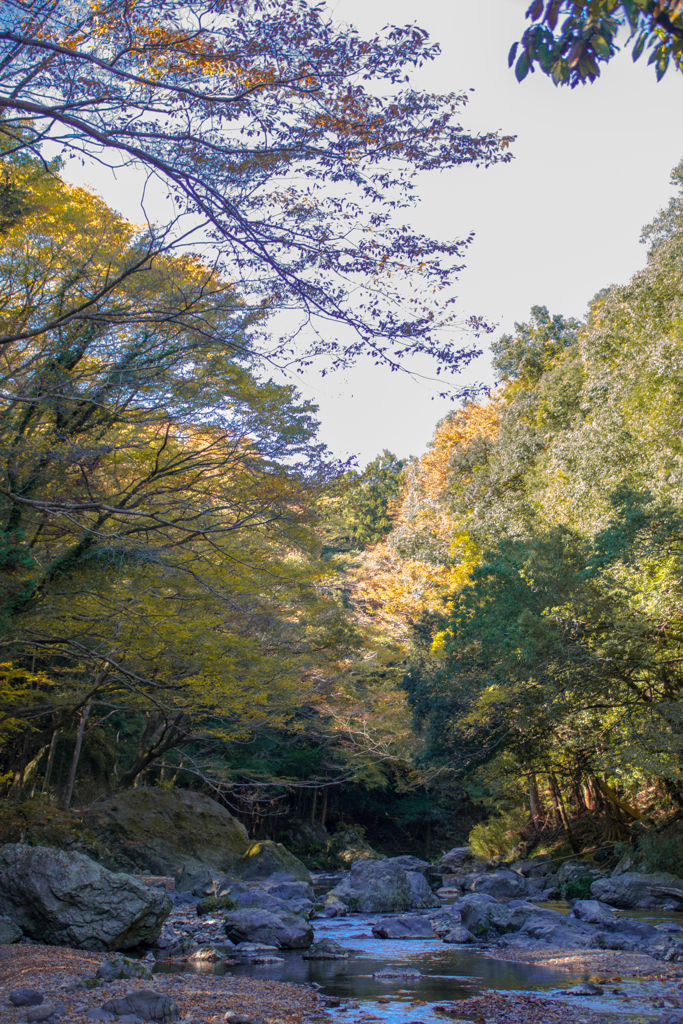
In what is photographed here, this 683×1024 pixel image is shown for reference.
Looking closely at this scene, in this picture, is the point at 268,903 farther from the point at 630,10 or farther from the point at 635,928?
the point at 630,10

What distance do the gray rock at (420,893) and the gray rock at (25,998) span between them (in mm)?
10201

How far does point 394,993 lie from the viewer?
22.0 ft

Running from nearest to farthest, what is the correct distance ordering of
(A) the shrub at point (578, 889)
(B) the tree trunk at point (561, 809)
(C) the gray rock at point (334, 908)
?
(C) the gray rock at point (334, 908) < (A) the shrub at point (578, 889) < (B) the tree trunk at point (561, 809)

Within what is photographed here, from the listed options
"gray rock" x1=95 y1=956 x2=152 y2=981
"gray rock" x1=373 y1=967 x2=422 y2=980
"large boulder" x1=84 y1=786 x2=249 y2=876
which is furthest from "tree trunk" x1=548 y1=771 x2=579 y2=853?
"gray rock" x1=95 y1=956 x2=152 y2=981

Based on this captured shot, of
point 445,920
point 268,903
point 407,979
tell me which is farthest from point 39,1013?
point 445,920

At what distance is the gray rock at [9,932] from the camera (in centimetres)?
755

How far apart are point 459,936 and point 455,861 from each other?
48.3ft

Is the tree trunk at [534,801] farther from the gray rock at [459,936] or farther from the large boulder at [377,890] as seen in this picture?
the gray rock at [459,936]

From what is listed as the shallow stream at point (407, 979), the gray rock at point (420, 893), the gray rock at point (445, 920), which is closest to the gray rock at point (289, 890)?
the gray rock at point (420, 893)

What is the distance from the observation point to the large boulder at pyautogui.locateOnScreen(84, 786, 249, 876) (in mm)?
15164

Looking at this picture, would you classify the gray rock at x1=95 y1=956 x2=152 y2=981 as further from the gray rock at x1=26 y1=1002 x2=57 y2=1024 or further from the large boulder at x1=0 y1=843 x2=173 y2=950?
the gray rock at x1=26 y1=1002 x2=57 y2=1024

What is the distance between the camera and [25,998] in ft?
16.4

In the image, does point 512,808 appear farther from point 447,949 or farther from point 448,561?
point 447,949

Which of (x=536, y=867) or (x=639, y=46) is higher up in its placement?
(x=639, y=46)
